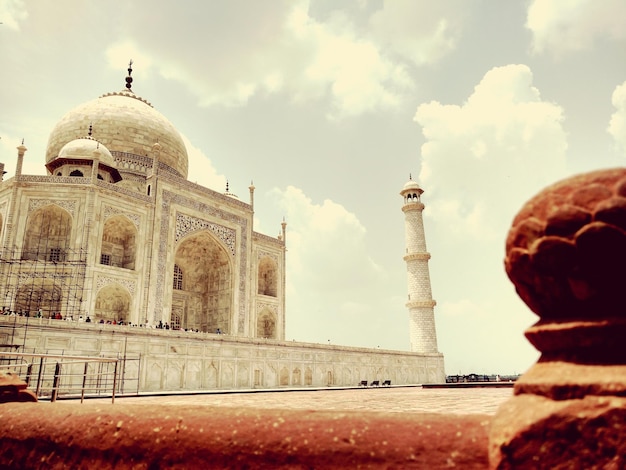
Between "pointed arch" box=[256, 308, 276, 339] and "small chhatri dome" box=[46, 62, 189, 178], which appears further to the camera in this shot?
"small chhatri dome" box=[46, 62, 189, 178]

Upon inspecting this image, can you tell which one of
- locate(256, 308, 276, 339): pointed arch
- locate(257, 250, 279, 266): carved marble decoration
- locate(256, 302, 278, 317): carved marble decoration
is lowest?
locate(256, 308, 276, 339): pointed arch

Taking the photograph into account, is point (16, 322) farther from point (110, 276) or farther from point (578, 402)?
point (578, 402)

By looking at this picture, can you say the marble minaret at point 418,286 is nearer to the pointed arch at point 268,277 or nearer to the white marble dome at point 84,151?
the pointed arch at point 268,277

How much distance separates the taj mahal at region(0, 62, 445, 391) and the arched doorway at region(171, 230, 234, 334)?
0.17 feet

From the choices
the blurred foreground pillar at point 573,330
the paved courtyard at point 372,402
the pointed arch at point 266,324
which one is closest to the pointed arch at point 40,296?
the paved courtyard at point 372,402

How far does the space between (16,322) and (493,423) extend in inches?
428

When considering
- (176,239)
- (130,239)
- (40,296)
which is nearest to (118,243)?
(130,239)

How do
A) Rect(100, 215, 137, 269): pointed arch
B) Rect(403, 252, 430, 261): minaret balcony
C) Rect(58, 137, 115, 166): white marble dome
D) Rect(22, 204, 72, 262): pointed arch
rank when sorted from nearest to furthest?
1. Rect(22, 204, 72, 262): pointed arch
2. Rect(100, 215, 137, 269): pointed arch
3. Rect(58, 137, 115, 166): white marble dome
4. Rect(403, 252, 430, 261): minaret balcony

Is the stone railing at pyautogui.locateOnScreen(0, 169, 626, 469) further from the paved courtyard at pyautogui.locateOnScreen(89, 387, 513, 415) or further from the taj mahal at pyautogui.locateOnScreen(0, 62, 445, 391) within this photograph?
the taj mahal at pyautogui.locateOnScreen(0, 62, 445, 391)

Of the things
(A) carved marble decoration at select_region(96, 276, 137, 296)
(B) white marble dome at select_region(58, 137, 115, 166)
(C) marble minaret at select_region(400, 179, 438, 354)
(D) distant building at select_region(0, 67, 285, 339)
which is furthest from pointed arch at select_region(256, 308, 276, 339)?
(B) white marble dome at select_region(58, 137, 115, 166)

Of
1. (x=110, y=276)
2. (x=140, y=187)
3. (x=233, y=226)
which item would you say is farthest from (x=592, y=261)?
(x=140, y=187)

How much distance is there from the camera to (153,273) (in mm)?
17109

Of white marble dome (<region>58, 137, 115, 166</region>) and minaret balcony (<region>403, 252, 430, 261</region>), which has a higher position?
white marble dome (<region>58, 137, 115, 166</region>)

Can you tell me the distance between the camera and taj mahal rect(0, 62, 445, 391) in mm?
11969
